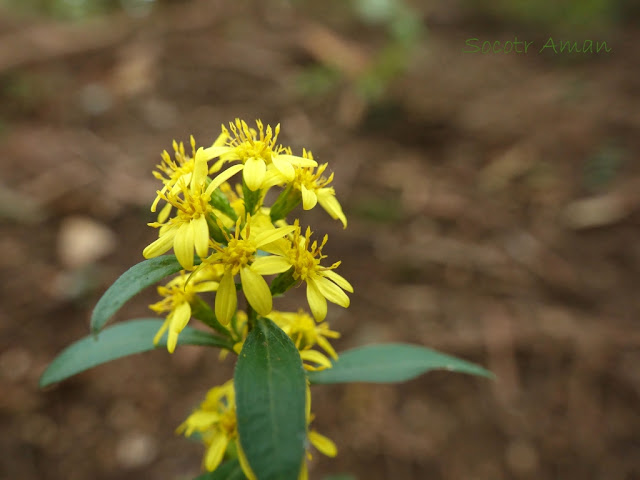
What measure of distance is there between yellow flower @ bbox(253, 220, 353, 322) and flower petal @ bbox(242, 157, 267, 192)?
0.49 feet

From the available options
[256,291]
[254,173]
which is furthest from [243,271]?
[254,173]

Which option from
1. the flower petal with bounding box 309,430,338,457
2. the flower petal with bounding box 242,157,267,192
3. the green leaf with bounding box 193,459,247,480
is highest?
the flower petal with bounding box 242,157,267,192

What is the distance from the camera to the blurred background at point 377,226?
2.82 m

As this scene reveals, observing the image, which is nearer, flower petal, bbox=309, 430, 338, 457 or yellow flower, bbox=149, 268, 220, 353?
yellow flower, bbox=149, 268, 220, 353

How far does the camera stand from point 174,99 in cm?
537

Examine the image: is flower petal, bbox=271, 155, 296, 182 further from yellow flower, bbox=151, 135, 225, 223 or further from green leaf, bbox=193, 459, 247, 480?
green leaf, bbox=193, 459, 247, 480

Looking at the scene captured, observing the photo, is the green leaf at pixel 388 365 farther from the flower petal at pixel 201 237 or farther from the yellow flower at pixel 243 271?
the flower petal at pixel 201 237

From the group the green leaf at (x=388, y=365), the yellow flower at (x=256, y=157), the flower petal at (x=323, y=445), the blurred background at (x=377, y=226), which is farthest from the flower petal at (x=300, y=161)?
the blurred background at (x=377, y=226)

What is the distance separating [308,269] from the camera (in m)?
1.33

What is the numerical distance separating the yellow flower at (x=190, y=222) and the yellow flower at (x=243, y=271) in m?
0.07

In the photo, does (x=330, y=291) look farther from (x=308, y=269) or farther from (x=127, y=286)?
(x=127, y=286)

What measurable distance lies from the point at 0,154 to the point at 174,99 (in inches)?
72.1

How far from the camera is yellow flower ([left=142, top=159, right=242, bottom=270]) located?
1.16 meters

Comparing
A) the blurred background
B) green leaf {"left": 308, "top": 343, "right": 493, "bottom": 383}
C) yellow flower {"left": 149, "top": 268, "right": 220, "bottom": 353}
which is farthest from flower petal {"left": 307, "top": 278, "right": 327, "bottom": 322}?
the blurred background
